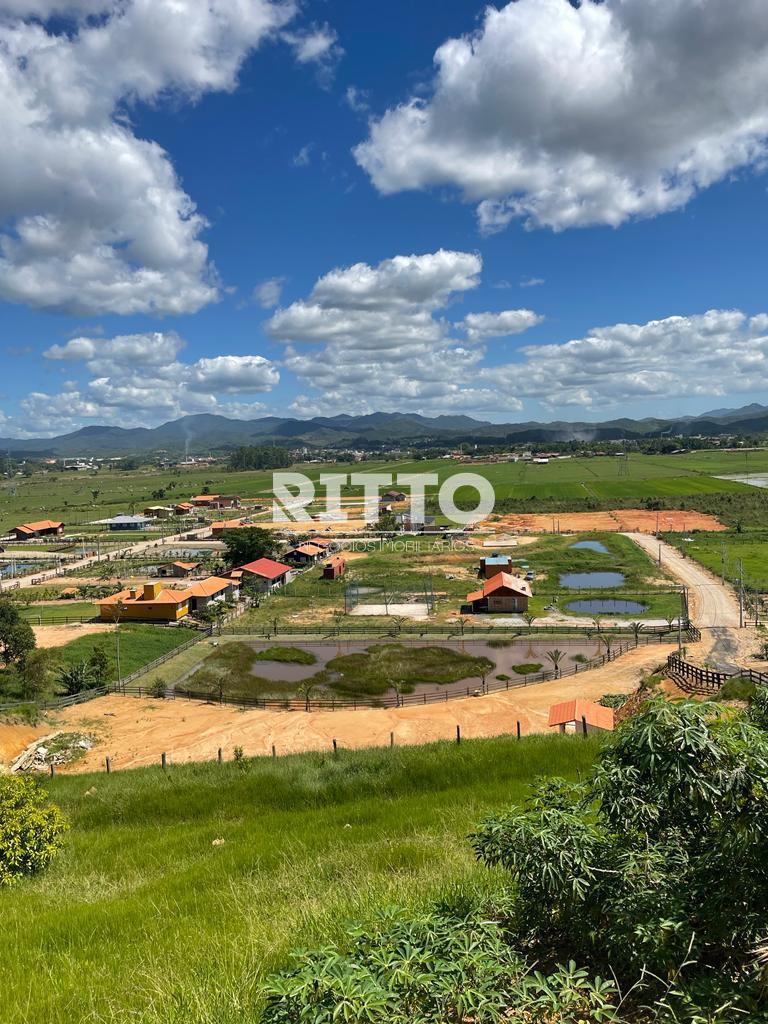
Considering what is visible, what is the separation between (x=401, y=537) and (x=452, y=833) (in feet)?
207

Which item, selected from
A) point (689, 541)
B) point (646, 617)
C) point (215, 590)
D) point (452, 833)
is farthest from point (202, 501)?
point (452, 833)

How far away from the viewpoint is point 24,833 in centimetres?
958

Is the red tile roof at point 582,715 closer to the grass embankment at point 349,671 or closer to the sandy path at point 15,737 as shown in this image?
the grass embankment at point 349,671

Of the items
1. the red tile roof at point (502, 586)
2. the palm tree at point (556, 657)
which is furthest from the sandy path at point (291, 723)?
the red tile roof at point (502, 586)

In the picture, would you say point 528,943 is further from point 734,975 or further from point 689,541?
point 689,541

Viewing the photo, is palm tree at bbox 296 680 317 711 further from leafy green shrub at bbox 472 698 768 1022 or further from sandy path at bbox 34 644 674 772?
leafy green shrub at bbox 472 698 768 1022

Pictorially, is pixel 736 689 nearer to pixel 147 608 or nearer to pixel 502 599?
pixel 502 599

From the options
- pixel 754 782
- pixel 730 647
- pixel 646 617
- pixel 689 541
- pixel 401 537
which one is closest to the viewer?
pixel 754 782

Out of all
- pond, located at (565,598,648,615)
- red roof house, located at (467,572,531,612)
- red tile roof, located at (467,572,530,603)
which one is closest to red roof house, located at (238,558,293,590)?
red tile roof, located at (467,572,530,603)

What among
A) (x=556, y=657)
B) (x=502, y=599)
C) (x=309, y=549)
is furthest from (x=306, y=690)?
(x=309, y=549)

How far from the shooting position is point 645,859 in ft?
11.7

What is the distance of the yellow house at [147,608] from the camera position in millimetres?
39844

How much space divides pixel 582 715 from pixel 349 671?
43.9ft

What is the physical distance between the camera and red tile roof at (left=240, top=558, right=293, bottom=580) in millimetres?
49156
